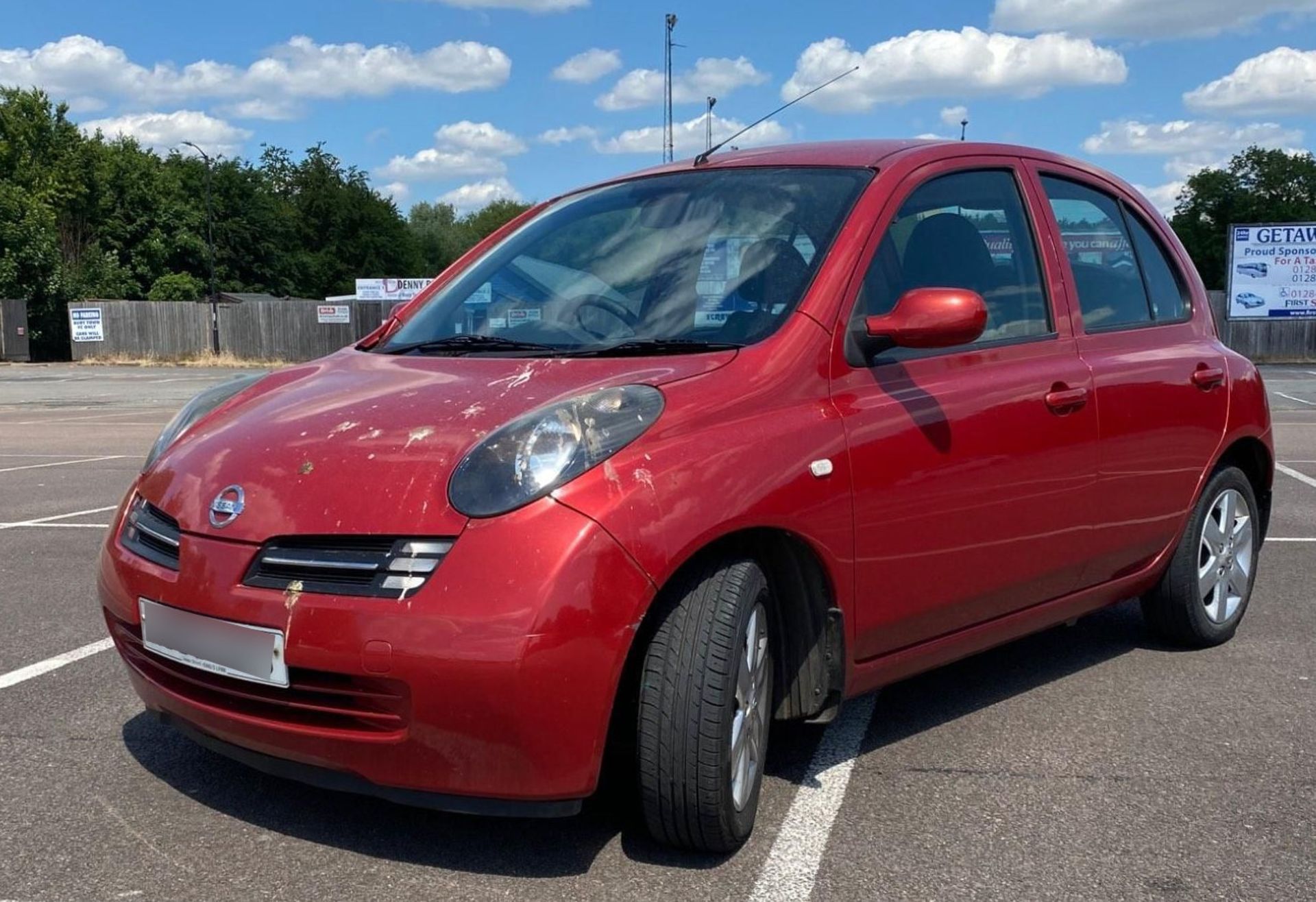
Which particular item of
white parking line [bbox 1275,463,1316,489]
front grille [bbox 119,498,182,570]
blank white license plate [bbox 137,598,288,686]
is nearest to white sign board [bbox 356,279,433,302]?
white parking line [bbox 1275,463,1316,489]

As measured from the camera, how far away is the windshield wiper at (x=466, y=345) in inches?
143

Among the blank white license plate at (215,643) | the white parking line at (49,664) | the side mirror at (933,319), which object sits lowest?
the white parking line at (49,664)

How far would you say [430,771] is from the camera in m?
2.79

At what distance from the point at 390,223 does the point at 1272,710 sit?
96815mm

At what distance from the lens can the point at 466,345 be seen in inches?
149

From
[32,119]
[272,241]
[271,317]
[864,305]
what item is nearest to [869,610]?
[864,305]

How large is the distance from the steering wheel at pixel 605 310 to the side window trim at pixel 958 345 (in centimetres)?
58

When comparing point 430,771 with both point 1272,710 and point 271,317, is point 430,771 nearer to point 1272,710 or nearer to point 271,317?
point 1272,710

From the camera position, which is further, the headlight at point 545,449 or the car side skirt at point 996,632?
the car side skirt at point 996,632

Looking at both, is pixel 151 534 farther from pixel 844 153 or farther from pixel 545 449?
pixel 844 153

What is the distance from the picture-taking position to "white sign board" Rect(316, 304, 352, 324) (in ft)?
154

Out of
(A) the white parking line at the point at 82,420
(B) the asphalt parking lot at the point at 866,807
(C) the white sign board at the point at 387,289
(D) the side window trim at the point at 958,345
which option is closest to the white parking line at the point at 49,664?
(B) the asphalt parking lot at the point at 866,807

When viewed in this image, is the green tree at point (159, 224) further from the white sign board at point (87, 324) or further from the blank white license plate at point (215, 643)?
the blank white license plate at point (215, 643)

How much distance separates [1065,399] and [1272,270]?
3720cm
